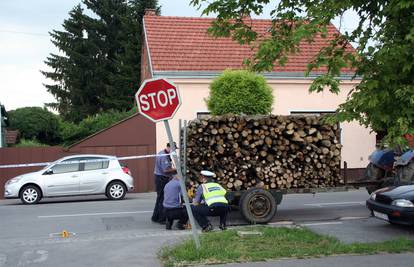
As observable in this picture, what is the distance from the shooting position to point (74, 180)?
56.5 feet

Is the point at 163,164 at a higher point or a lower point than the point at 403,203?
higher

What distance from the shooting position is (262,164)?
455 inches

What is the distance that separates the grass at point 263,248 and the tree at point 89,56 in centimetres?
3022

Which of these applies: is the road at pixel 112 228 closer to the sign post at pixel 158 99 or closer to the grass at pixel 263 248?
the grass at pixel 263 248

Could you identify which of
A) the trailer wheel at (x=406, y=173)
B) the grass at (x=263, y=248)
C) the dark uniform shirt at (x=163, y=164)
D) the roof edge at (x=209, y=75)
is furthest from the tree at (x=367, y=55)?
the roof edge at (x=209, y=75)

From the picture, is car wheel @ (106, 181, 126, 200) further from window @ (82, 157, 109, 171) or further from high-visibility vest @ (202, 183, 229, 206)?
high-visibility vest @ (202, 183, 229, 206)

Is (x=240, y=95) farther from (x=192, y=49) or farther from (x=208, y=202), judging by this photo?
(x=192, y=49)

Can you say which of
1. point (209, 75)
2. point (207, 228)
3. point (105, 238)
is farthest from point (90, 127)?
point (207, 228)

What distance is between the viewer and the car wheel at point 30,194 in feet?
55.8

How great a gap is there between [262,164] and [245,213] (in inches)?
45.9

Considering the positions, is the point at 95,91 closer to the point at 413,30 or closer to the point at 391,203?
the point at 391,203

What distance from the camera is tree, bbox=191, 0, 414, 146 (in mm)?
5789

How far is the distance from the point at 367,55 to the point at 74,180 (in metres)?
12.6

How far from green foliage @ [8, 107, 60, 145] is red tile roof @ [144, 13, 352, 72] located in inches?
604
